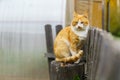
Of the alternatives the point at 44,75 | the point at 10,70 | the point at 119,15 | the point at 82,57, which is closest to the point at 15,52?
the point at 10,70

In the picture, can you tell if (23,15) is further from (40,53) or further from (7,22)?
(40,53)

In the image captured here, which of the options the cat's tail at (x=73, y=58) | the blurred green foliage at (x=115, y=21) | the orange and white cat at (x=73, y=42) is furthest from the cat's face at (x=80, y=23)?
the blurred green foliage at (x=115, y=21)

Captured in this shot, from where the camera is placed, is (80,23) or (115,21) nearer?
(115,21)

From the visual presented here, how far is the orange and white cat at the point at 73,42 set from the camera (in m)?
2.49

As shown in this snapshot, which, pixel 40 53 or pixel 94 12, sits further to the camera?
pixel 40 53

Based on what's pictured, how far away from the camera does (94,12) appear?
3129 millimetres

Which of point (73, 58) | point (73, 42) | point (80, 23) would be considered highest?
point (80, 23)

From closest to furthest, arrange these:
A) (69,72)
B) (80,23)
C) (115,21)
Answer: (115,21), (69,72), (80,23)

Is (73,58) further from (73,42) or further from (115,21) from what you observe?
(115,21)

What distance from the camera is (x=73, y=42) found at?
8.39 feet

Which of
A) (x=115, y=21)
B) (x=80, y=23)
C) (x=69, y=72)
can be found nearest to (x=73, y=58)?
(x=69, y=72)

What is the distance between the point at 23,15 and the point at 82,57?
180 cm

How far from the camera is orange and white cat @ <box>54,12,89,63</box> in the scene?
2490mm

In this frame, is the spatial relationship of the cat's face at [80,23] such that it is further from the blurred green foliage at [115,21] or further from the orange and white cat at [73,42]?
the blurred green foliage at [115,21]
